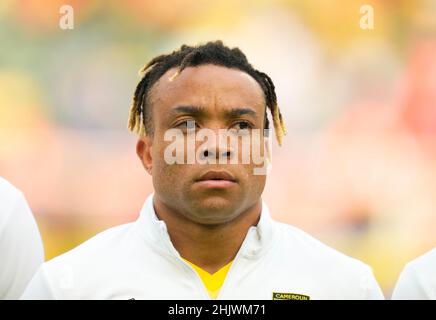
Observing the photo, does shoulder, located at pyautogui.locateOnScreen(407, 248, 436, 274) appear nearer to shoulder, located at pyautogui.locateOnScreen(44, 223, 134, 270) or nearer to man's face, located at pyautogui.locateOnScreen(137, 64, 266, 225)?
man's face, located at pyautogui.locateOnScreen(137, 64, 266, 225)

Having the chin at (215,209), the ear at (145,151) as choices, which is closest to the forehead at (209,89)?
the ear at (145,151)

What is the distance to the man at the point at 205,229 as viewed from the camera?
5.78ft

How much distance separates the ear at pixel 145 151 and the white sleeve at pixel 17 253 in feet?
1.48

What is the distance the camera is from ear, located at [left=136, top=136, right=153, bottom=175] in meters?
1.94

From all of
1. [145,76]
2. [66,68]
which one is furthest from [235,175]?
[66,68]

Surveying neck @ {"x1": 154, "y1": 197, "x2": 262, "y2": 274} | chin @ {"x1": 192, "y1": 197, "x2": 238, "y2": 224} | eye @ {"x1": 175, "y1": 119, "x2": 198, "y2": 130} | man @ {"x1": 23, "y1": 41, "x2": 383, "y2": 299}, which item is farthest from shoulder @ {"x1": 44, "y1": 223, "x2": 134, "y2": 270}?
eye @ {"x1": 175, "y1": 119, "x2": 198, "y2": 130}

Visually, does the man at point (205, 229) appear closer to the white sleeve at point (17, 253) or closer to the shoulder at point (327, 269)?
the shoulder at point (327, 269)

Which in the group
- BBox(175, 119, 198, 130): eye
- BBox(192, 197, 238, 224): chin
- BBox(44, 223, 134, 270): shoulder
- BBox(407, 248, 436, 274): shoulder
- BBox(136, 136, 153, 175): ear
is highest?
BBox(175, 119, 198, 130): eye

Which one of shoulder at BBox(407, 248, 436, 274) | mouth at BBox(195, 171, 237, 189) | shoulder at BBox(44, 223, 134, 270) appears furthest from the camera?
shoulder at BBox(407, 248, 436, 274)

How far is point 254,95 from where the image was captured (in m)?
1.85

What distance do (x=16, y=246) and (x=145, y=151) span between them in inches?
20.1

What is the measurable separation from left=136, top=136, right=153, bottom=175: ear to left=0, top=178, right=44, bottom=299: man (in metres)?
0.45
